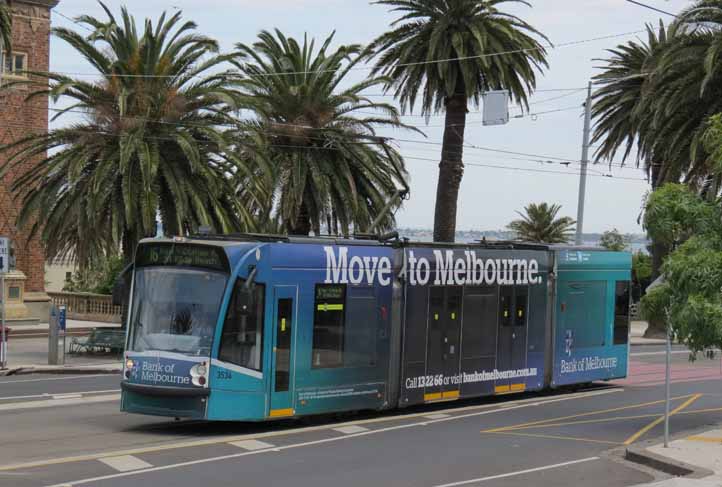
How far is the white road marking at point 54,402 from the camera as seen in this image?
788 inches

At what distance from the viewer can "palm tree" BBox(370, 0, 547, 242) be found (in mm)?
34250

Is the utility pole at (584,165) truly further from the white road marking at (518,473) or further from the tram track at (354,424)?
the white road marking at (518,473)

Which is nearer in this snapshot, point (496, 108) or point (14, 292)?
point (496, 108)

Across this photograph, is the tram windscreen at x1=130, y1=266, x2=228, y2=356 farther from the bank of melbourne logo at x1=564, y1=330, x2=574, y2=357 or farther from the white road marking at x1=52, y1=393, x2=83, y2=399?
the bank of melbourne logo at x1=564, y1=330, x2=574, y2=357

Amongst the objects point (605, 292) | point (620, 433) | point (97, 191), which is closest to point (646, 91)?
point (605, 292)

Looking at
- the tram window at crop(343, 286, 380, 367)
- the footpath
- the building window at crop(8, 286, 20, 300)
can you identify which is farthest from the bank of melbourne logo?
the building window at crop(8, 286, 20, 300)

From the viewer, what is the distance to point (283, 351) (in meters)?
16.7

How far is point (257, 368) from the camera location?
16266mm

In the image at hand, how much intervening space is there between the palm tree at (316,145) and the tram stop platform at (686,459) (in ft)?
57.4

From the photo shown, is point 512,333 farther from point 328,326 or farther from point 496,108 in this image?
point 496,108

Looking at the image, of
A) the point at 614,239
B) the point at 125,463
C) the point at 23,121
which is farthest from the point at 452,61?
the point at 614,239

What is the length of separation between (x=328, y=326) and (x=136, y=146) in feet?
45.1

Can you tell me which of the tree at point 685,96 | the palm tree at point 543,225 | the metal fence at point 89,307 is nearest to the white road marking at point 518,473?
the tree at point 685,96

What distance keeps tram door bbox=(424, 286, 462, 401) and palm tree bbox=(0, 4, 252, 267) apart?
468 inches
